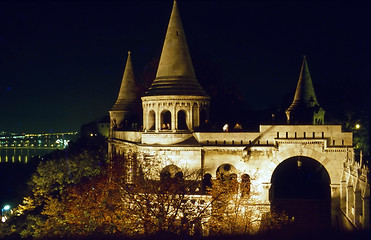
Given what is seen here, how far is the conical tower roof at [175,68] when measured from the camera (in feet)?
99.2

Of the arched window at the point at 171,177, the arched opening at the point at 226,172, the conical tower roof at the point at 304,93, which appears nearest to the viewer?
the arched window at the point at 171,177

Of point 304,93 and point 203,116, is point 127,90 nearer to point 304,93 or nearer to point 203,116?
point 203,116

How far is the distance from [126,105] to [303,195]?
1635 centimetres

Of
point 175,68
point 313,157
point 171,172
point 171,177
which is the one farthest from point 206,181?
point 175,68

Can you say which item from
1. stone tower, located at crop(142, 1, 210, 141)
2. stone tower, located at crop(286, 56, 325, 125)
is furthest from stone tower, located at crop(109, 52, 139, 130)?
stone tower, located at crop(286, 56, 325, 125)

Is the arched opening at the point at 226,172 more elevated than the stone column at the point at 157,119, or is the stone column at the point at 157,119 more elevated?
the stone column at the point at 157,119

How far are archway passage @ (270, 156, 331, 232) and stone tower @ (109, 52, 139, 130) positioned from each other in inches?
485

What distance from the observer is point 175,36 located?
103 feet

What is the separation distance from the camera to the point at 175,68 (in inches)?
1220

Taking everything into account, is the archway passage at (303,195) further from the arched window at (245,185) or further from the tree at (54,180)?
the tree at (54,180)

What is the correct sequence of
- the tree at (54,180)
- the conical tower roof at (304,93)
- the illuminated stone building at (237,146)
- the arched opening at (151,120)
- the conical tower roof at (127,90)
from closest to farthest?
the illuminated stone building at (237,146) → the arched opening at (151,120) → the tree at (54,180) → the conical tower roof at (304,93) → the conical tower roof at (127,90)

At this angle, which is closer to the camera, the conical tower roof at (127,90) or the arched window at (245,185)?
the arched window at (245,185)

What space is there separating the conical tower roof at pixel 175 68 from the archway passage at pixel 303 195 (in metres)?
7.24

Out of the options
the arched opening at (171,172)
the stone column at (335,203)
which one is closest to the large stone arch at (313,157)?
the stone column at (335,203)
